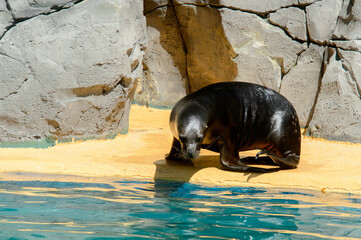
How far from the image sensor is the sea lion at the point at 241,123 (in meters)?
4.86

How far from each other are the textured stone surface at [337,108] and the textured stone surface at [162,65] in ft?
10.5

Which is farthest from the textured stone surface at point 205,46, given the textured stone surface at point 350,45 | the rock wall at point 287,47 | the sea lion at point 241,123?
the sea lion at point 241,123

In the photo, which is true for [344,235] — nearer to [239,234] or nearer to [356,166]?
[239,234]

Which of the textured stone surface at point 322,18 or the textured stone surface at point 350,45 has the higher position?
the textured stone surface at point 322,18

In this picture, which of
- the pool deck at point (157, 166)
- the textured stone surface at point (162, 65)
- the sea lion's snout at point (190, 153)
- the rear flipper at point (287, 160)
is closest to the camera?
the sea lion's snout at point (190, 153)

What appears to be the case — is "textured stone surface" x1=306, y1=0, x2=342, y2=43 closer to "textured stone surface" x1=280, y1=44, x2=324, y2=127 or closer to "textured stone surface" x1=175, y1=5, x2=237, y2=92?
"textured stone surface" x1=280, y1=44, x2=324, y2=127

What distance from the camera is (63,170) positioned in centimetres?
474

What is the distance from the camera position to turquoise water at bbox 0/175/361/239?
8.74 ft

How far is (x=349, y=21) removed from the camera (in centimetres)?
761

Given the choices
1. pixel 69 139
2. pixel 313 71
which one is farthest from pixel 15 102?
pixel 313 71

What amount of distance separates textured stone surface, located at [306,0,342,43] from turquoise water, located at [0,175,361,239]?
4.31 m

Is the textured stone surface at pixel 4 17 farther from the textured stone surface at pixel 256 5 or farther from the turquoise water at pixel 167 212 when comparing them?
the textured stone surface at pixel 256 5

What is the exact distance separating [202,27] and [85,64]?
133 inches

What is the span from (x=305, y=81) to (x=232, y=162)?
11.8 ft
